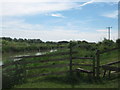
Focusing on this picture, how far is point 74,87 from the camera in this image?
5.85 metres

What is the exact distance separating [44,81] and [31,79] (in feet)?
1.85

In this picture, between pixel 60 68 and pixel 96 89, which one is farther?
pixel 60 68

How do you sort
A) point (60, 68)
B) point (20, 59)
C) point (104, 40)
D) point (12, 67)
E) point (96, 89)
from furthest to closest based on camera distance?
point (104, 40) < point (60, 68) < point (20, 59) < point (12, 67) < point (96, 89)

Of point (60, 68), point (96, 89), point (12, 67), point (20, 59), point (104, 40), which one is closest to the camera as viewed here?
point (96, 89)

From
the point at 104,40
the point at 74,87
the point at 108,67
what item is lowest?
the point at 74,87

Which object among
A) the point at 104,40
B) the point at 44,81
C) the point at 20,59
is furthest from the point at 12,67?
the point at 104,40

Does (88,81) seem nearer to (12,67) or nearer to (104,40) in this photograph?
(12,67)

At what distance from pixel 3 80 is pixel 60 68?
273cm

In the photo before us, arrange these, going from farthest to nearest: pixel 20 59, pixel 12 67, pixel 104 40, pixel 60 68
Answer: pixel 104 40 → pixel 60 68 → pixel 20 59 → pixel 12 67

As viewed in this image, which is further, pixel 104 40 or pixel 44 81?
pixel 104 40

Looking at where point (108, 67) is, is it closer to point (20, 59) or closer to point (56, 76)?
point (56, 76)

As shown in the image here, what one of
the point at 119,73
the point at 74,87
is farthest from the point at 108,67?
the point at 74,87

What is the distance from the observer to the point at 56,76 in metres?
7.15

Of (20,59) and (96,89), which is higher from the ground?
(20,59)
